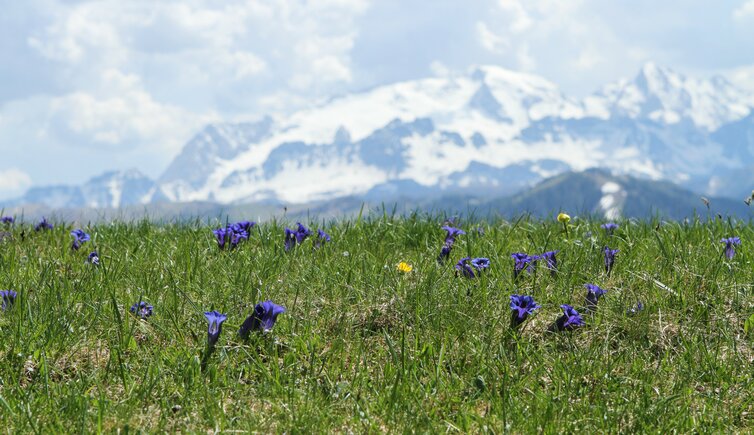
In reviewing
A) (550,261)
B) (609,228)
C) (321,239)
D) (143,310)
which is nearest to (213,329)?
(143,310)

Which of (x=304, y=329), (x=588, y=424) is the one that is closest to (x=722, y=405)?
(x=588, y=424)

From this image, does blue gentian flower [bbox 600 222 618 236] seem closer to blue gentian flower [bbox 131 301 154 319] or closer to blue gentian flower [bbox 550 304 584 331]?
blue gentian flower [bbox 550 304 584 331]

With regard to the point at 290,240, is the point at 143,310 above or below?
below

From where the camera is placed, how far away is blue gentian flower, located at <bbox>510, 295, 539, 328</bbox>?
4930mm

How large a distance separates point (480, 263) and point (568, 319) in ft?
3.50

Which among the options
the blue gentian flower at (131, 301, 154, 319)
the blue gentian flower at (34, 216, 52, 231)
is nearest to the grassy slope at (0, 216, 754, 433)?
the blue gentian flower at (131, 301, 154, 319)

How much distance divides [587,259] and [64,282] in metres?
4.45

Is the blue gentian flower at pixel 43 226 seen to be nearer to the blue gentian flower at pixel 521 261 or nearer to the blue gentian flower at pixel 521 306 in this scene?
the blue gentian flower at pixel 521 261

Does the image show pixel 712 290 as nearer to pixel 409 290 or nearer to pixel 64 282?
pixel 409 290

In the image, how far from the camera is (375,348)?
5.06m

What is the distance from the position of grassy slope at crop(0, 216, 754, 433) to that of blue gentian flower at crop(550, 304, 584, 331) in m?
0.09

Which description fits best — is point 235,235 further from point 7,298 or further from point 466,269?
point 466,269

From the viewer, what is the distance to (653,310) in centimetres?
552

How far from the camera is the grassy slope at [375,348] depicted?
414 centimetres
